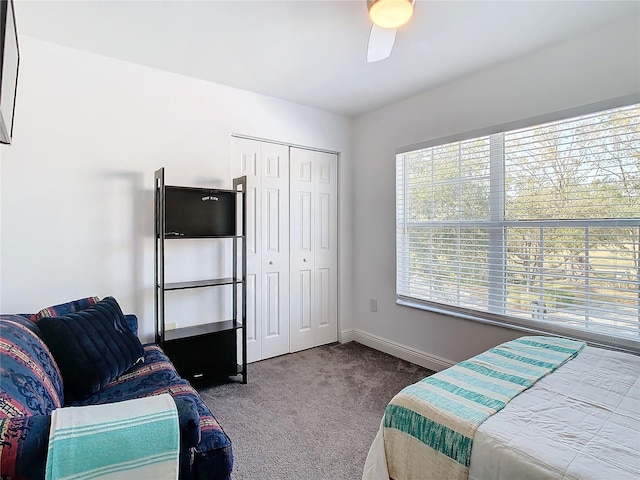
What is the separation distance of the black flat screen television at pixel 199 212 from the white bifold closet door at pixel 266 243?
338 millimetres

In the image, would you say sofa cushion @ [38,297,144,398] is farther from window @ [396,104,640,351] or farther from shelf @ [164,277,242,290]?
window @ [396,104,640,351]

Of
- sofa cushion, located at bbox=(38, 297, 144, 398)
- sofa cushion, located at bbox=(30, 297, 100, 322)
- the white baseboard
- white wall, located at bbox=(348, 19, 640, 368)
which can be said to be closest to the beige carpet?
the white baseboard

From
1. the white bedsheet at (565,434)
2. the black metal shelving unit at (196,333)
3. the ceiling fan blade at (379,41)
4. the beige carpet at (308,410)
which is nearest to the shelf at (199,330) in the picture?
the black metal shelving unit at (196,333)

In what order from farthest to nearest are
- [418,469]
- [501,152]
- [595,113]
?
[501,152]
[595,113]
[418,469]

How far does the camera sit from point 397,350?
132 inches

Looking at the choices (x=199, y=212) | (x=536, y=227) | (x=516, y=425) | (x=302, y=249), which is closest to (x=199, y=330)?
(x=199, y=212)

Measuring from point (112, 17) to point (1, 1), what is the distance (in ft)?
3.75

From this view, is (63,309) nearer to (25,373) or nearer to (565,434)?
(25,373)

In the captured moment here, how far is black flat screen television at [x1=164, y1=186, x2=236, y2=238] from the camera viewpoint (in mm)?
2559

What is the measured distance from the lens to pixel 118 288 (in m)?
2.51

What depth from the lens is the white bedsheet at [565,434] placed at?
3.20 ft

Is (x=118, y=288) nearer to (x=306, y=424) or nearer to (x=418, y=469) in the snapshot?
(x=306, y=424)

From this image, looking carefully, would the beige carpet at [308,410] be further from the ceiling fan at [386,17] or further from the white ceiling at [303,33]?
the white ceiling at [303,33]

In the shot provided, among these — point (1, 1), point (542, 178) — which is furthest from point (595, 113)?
point (1, 1)
